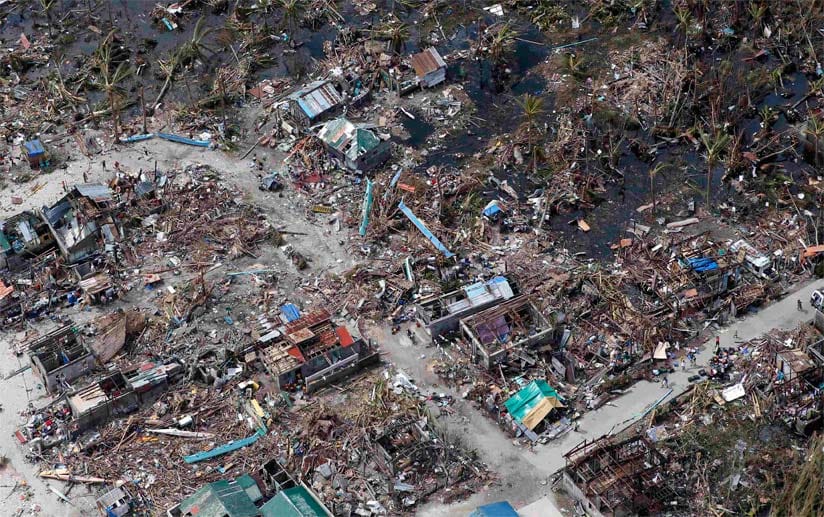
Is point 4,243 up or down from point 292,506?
up

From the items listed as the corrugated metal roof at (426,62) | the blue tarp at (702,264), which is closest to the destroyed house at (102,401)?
the blue tarp at (702,264)

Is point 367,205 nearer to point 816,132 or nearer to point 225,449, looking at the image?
point 225,449

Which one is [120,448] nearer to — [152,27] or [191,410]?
[191,410]

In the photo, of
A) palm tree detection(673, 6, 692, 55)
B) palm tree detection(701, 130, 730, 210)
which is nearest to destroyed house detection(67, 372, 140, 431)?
palm tree detection(701, 130, 730, 210)

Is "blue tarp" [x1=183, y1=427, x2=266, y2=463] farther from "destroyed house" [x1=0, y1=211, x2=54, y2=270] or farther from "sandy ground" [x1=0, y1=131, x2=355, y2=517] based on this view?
"destroyed house" [x1=0, y1=211, x2=54, y2=270]

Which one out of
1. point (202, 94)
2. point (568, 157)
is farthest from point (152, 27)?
point (568, 157)

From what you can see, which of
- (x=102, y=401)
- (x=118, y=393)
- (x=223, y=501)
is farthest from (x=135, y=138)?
(x=223, y=501)

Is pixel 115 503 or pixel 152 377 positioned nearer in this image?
pixel 115 503
